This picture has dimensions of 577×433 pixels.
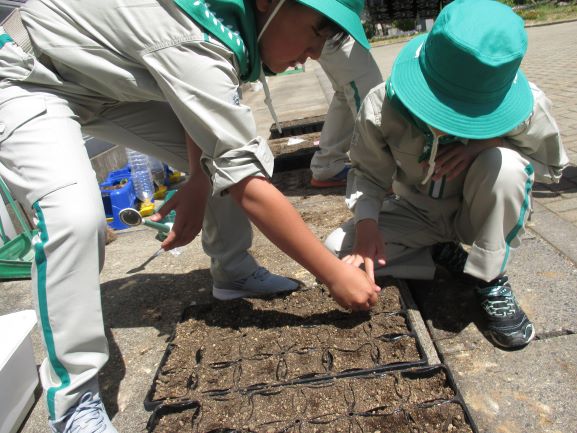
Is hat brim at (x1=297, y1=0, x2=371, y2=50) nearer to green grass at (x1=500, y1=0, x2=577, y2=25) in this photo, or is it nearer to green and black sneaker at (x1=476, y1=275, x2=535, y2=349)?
green and black sneaker at (x1=476, y1=275, x2=535, y2=349)

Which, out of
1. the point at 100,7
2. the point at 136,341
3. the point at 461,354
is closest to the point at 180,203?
the point at 136,341

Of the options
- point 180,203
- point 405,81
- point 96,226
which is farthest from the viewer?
point 180,203

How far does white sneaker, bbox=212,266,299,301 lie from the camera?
1.92 m

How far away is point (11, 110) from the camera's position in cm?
137

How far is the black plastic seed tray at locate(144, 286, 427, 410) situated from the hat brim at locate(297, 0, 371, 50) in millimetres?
925

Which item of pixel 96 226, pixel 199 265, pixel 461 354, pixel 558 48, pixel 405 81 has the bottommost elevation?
pixel 558 48

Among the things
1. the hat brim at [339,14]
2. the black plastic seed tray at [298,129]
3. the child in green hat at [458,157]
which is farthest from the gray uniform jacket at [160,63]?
the black plastic seed tray at [298,129]

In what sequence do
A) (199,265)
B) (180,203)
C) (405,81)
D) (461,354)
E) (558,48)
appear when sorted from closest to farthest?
(405,81) → (461,354) → (180,203) → (199,265) → (558,48)

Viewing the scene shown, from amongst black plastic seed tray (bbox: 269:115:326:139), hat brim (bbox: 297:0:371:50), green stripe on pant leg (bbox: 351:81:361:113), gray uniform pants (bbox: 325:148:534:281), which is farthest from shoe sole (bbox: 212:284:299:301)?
black plastic seed tray (bbox: 269:115:326:139)

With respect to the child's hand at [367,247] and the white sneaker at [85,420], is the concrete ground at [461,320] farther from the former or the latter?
the child's hand at [367,247]

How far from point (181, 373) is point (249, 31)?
106cm

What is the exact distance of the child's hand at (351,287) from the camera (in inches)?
54.4

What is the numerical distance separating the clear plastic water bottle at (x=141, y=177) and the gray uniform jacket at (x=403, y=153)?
187 centimetres

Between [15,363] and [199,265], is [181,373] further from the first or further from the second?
[199,265]
